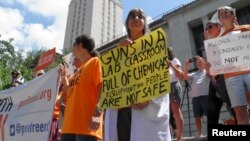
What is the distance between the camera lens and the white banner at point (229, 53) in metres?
3.73

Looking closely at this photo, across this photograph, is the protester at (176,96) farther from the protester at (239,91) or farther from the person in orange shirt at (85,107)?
the person in orange shirt at (85,107)

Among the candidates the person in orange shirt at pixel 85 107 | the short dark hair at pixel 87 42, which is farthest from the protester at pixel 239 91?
the short dark hair at pixel 87 42

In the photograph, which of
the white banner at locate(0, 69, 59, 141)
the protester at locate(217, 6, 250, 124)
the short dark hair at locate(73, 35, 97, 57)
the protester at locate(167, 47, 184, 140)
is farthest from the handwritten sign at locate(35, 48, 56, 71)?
the protester at locate(217, 6, 250, 124)

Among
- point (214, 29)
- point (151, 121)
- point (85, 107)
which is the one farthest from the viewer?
point (214, 29)

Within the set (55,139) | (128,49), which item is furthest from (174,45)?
(128,49)

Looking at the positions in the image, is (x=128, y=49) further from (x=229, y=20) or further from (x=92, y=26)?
(x=92, y=26)

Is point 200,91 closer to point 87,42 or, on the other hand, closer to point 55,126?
point 55,126

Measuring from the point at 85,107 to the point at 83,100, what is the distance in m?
0.08

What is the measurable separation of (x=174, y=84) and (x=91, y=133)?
2.74 meters

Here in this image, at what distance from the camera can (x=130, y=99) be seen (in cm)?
299

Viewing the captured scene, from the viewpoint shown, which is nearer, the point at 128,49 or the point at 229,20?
the point at 128,49

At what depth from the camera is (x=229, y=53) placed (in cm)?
387

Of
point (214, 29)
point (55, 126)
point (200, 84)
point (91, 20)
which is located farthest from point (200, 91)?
point (91, 20)

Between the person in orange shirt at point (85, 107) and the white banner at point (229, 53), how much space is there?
1.35 metres
